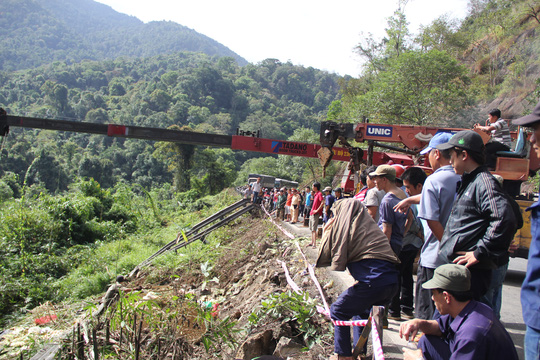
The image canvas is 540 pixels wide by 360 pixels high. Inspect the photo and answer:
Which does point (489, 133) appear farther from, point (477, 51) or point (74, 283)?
point (477, 51)

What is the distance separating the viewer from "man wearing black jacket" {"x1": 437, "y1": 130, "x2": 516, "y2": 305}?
2.42 metres

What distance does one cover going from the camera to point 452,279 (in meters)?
2.30

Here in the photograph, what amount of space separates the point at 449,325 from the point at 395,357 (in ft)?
4.24

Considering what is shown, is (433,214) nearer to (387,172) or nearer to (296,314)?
(387,172)

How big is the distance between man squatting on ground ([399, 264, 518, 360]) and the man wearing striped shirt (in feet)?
14.3

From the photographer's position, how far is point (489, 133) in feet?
20.8

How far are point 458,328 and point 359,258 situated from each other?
92cm

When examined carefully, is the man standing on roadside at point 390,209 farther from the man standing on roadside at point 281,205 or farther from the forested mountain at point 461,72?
the forested mountain at point 461,72

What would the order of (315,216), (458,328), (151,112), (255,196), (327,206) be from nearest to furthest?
(458,328) < (315,216) < (327,206) < (255,196) < (151,112)

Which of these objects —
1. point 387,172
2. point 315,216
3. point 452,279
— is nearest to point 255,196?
point 315,216

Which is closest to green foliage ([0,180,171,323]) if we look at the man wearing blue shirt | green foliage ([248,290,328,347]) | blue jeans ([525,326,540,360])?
green foliage ([248,290,328,347])

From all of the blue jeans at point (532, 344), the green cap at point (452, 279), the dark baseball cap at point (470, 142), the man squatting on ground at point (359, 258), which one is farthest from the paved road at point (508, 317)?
the dark baseball cap at point (470, 142)

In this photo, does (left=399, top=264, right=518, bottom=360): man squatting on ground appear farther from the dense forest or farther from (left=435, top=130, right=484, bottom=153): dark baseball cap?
the dense forest

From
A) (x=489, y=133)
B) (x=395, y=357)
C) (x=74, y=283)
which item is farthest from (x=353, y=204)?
(x=74, y=283)
